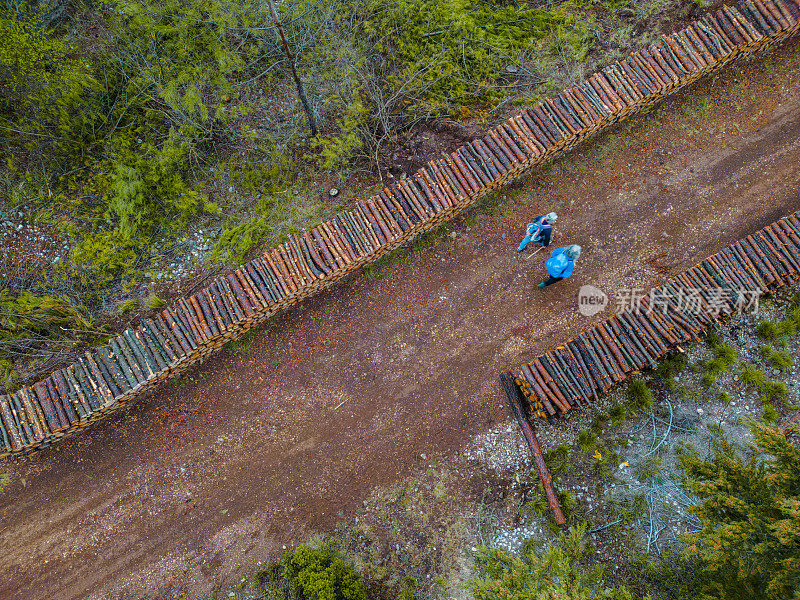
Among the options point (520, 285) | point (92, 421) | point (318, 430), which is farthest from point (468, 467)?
point (92, 421)

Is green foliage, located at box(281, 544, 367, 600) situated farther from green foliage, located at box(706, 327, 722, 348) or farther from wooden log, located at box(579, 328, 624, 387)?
green foliage, located at box(706, 327, 722, 348)

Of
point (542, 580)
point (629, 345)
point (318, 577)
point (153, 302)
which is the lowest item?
point (542, 580)

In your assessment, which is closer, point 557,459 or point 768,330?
point 557,459

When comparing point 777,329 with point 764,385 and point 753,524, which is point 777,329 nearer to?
point 764,385

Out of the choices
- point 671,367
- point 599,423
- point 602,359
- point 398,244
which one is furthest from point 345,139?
point 671,367

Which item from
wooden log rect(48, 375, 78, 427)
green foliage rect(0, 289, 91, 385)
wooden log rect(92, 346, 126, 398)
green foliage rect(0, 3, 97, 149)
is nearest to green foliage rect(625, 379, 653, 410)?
wooden log rect(92, 346, 126, 398)

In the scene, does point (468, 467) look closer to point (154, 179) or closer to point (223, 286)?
point (223, 286)
